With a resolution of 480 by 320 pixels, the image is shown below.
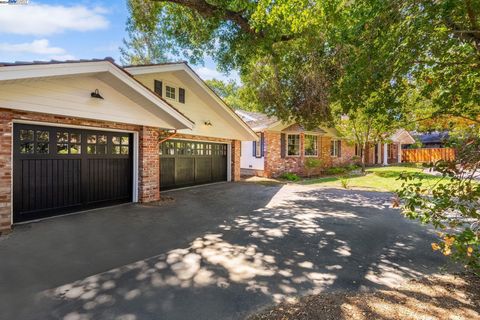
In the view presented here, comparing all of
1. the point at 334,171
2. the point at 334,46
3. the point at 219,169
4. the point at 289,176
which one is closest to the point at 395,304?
the point at 334,46

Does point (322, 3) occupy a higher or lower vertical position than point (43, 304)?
higher

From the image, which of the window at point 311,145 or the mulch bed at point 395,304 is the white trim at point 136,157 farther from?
the window at point 311,145

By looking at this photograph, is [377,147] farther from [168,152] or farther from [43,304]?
[43,304]

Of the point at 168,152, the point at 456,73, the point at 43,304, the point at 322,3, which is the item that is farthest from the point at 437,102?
the point at 168,152

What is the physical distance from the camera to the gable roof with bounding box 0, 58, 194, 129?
16.4 ft

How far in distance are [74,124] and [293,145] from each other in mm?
13849

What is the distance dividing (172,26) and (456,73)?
10086 millimetres

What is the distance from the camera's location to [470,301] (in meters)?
3.06

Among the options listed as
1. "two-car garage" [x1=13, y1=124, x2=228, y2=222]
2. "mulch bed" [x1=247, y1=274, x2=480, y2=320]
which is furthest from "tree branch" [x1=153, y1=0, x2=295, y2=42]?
"mulch bed" [x1=247, y1=274, x2=480, y2=320]

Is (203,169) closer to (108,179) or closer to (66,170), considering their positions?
(108,179)

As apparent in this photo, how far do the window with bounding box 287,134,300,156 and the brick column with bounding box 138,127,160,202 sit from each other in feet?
35.6

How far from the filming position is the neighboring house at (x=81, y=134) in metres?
5.60

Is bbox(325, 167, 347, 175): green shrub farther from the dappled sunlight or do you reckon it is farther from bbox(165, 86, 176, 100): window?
the dappled sunlight

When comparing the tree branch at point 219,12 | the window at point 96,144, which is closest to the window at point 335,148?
the tree branch at point 219,12
